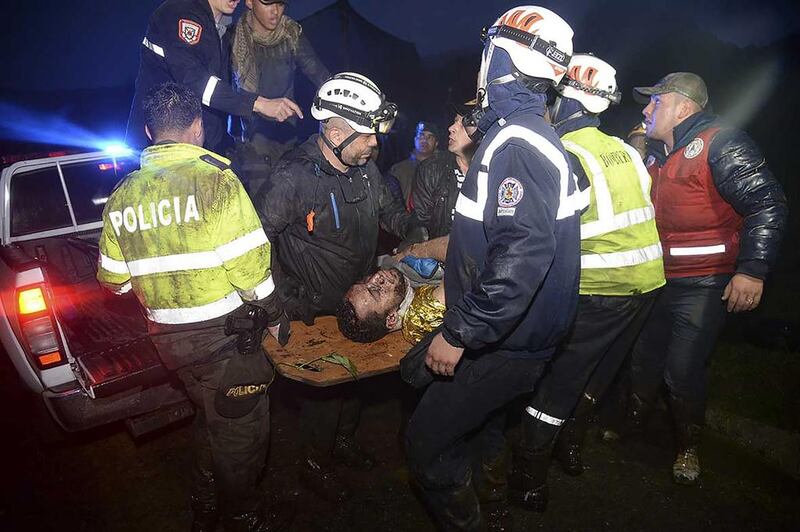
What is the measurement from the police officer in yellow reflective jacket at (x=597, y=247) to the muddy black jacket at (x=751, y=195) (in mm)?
749

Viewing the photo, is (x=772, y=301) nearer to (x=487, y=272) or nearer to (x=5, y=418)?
(x=487, y=272)

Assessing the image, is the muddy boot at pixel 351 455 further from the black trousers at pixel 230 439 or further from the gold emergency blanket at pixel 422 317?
the gold emergency blanket at pixel 422 317

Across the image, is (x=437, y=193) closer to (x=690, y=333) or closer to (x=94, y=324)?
(x=690, y=333)

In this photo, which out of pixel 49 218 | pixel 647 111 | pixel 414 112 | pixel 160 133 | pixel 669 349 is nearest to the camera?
pixel 160 133

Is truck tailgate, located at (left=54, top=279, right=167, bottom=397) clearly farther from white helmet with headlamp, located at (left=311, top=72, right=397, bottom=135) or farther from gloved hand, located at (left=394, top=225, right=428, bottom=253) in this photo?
white helmet with headlamp, located at (left=311, top=72, right=397, bottom=135)

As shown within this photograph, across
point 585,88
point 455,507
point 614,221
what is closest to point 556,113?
point 585,88

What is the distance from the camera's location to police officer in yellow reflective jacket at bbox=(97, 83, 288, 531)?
101 inches

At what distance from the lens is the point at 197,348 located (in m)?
2.76

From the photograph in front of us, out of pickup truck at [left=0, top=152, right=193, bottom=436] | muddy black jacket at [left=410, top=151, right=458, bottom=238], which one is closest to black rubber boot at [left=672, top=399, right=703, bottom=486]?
muddy black jacket at [left=410, top=151, right=458, bottom=238]

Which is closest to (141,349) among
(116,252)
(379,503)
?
(116,252)

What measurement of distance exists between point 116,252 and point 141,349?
1.28 meters

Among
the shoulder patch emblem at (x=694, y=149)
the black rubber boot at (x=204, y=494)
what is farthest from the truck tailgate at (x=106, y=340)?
the shoulder patch emblem at (x=694, y=149)

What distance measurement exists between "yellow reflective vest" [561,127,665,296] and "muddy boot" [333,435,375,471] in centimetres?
212

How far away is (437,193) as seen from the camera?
4672 millimetres
